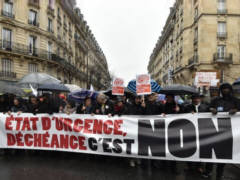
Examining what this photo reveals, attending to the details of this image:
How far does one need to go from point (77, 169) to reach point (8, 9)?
2477 cm

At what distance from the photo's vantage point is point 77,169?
430 centimetres

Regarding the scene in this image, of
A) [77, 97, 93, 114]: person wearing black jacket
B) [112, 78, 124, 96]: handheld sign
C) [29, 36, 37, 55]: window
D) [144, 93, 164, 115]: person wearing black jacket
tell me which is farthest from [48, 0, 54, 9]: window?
[144, 93, 164, 115]: person wearing black jacket

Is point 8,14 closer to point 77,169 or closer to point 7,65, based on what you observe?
point 7,65

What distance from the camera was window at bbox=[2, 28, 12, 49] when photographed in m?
22.0

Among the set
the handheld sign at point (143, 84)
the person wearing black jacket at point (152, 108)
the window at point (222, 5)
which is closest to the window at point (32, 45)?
the handheld sign at point (143, 84)

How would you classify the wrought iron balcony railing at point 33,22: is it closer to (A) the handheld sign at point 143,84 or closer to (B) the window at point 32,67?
(B) the window at point 32,67

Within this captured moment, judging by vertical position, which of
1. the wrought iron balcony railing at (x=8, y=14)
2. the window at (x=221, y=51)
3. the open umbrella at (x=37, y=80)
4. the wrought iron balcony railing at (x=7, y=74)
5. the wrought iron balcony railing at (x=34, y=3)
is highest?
the wrought iron balcony railing at (x=34, y=3)

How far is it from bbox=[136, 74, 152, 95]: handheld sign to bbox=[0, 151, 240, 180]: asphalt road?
1.80 metres

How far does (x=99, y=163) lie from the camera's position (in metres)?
4.67


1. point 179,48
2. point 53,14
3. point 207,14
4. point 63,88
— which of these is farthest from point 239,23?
point 63,88

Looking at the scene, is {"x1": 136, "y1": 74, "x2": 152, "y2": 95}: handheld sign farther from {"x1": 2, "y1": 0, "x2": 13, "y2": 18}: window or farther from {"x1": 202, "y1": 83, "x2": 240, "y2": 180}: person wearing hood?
{"x1": 2, "y1": 0, "x2": 13, "y2": 18}: window

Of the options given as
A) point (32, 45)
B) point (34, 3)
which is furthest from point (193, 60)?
point (34, 3)

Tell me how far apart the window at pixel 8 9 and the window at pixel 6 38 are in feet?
6.12

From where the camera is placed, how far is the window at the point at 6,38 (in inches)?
865
